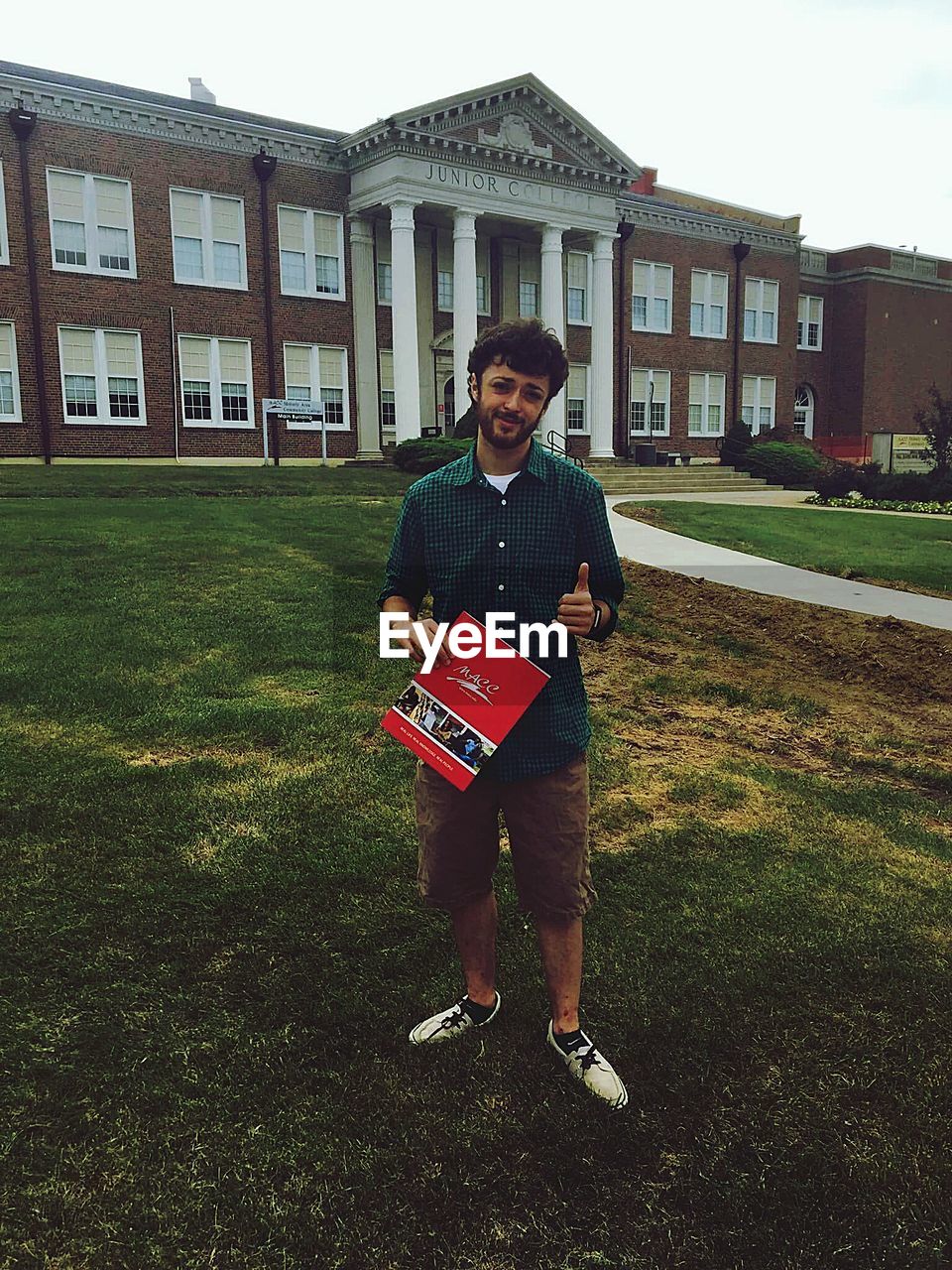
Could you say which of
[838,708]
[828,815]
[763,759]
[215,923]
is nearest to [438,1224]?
[215,923]

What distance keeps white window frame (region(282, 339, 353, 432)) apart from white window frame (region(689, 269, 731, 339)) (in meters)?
15.4

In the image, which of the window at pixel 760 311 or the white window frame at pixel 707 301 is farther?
the window at pixel 760 311

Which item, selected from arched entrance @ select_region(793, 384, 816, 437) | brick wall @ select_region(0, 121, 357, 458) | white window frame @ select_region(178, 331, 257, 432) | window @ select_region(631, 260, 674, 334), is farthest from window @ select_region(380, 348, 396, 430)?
arched entrance @ select_region(793, 384, 816, 437)

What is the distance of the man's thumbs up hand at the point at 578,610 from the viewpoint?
2.62 meters

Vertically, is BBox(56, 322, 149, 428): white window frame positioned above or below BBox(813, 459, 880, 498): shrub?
above

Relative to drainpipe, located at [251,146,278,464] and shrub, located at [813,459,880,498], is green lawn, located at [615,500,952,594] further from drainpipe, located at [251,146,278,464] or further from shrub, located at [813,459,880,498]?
drainpipe, located at [251,146,278,464]

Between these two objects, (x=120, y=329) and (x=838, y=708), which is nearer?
(x=838, y=708)

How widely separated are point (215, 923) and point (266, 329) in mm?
25486

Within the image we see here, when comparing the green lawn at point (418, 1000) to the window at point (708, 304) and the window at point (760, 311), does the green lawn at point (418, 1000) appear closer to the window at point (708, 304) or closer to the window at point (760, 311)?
the window at point (708, 304)

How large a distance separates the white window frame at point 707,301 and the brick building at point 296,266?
1.06 metres

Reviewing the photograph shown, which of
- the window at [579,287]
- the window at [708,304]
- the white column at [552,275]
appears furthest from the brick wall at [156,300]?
the window at [708,304]

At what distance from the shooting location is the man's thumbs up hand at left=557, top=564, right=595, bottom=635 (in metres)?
2.62

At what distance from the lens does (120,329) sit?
2481cm

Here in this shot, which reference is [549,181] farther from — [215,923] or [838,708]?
[215,923]
